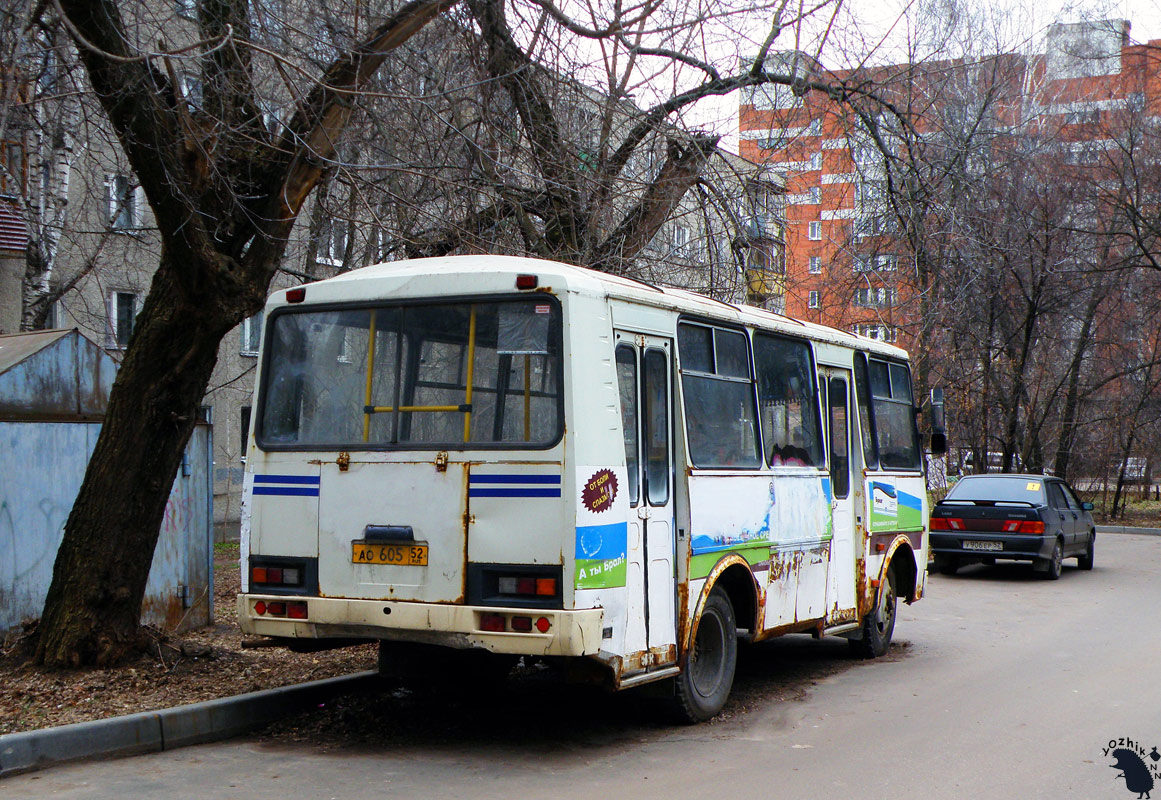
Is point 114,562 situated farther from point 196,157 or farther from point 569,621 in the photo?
point 569,621

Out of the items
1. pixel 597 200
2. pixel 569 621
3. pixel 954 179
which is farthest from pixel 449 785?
pixel 954 179

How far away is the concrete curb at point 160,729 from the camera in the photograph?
21.1ft

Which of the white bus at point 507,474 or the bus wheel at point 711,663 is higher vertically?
the white bus at point 507,474

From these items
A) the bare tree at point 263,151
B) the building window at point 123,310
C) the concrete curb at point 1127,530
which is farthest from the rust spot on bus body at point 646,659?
the concrete curb at point 1127,530

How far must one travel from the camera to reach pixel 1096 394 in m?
34.7

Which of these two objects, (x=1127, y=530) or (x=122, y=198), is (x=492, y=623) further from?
(x=1127, y=530)

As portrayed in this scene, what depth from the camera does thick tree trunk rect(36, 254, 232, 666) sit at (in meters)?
8.35

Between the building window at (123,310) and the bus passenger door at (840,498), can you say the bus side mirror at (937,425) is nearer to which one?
the bus passenger door at (840,498)

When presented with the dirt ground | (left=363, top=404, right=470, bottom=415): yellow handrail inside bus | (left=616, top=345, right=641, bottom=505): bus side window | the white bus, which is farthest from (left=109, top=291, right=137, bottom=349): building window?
(left=616, top=345, right=641, bottom=505): bus side window

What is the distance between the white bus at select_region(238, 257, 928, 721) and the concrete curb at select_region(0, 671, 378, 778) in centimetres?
54

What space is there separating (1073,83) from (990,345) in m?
8.49

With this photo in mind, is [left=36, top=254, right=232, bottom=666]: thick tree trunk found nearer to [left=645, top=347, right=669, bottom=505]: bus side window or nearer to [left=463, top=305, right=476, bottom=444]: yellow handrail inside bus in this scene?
[left=463, top=305, right=476, bottom=444]: yellow handrail inside bus

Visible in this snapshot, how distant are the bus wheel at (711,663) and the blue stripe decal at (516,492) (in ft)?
5.79

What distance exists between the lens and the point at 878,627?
37.3ft
